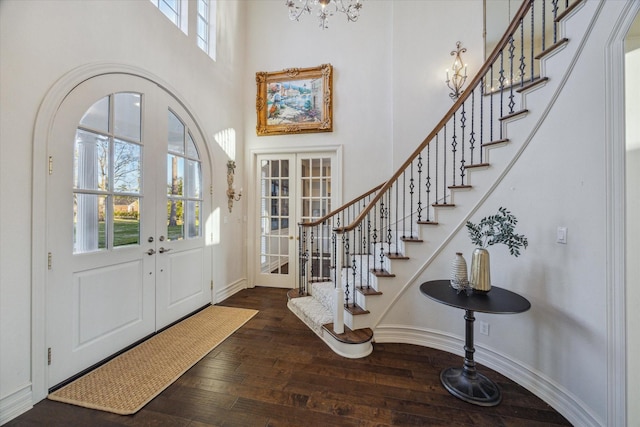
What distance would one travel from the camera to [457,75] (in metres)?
3.71

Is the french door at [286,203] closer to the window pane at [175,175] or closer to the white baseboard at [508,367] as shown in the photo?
the window pane at [175,175]

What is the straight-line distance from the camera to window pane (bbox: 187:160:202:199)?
10.6 ft

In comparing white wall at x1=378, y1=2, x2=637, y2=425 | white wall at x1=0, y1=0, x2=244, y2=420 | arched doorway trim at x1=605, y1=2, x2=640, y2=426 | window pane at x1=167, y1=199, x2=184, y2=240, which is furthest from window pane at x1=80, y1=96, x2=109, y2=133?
arched doorway trim at x1=605, y1=2, x2=640, y2=426

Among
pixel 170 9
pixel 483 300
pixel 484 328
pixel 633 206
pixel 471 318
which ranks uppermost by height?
pixel 170 9

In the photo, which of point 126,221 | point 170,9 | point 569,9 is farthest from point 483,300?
point 170,9

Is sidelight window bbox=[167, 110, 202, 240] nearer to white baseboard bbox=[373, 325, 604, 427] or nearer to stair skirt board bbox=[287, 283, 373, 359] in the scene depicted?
stair skirt board bbox=[287, 283, 373, 359]

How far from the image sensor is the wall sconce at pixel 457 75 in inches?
146

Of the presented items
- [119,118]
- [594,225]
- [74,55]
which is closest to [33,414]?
[119,118]

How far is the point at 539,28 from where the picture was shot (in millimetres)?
3555

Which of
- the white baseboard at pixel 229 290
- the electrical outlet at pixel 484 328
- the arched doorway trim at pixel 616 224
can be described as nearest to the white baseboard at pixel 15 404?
the white baseboard at pixel 229 290

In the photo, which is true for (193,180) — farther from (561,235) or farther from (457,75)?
(457,75)

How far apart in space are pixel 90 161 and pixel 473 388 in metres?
3.49

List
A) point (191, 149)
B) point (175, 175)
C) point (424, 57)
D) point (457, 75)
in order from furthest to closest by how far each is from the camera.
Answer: point (424, 57) < point (457, 75) < point (191, 149) < point (175, 175)

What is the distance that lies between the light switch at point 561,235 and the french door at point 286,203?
9.44 feet
